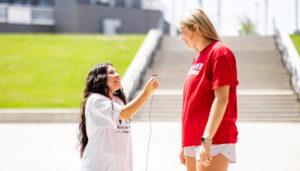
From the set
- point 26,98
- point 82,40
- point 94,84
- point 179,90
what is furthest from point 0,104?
point 94,84

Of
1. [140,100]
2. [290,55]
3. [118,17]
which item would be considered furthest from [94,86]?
[118,17]

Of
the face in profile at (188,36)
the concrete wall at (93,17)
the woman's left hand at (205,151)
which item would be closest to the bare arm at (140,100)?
the face in profile at (188,36)

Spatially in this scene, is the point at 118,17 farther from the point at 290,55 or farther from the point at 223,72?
the point at 223,72

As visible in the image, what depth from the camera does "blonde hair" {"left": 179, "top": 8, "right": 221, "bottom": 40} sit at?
2613 mm

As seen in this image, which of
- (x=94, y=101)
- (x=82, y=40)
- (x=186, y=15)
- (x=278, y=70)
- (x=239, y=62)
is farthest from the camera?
(x=82, y=40)

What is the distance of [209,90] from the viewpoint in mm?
2578

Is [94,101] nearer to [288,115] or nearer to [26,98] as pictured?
[288,115]

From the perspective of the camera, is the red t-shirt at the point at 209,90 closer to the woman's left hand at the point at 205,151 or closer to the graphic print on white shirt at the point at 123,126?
the woman's left hand at the point at 205,151

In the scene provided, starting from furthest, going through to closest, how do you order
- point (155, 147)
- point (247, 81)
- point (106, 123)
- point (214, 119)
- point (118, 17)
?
point (118, 17), point (247, 81), point (155, 147), point (106, 123), point (214, 119)

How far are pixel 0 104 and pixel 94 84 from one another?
13604mm

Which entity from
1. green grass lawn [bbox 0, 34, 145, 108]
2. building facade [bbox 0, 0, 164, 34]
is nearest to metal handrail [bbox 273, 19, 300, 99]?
green grass lawn [bbox 0, 34, 145, 108]

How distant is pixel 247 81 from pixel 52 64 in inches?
373

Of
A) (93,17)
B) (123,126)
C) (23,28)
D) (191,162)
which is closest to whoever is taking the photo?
(191,162)

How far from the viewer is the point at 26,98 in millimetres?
16047
